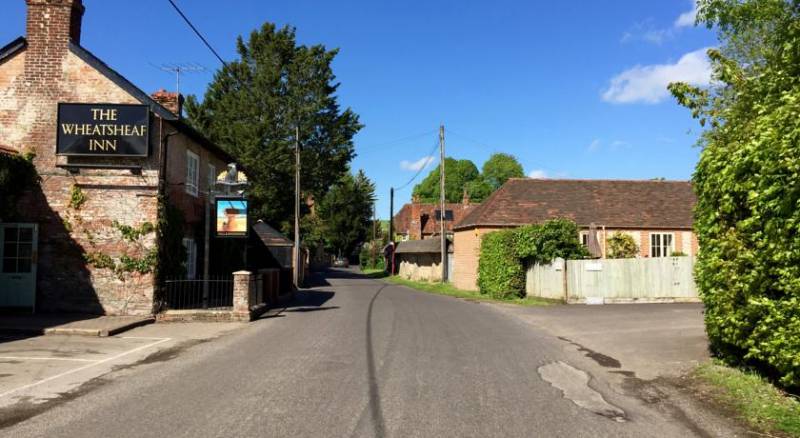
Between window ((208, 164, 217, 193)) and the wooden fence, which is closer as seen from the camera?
window ((208, 164, 217, 193))

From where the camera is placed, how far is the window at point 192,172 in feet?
61.4

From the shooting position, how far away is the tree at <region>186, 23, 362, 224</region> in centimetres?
4184

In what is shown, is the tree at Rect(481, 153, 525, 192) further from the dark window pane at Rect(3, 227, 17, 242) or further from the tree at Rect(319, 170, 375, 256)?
the dark window pane at Rect(3, 227, 17, 242)

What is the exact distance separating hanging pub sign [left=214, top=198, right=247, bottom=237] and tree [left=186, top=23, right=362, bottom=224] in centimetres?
2410

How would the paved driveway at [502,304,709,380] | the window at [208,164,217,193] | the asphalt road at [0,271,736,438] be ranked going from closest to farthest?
1. the asphalt road at [0,271,736,438]
2. the paved driveway at [502,304,709,380]
3. the window at [208,164,217,193]

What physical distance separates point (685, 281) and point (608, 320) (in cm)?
832

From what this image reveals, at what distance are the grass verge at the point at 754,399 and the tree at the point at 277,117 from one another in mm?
36257

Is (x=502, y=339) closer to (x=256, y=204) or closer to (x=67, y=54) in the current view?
(x=67, y=54)

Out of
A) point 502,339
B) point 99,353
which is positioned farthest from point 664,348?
point 99,353

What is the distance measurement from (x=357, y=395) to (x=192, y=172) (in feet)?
46.3

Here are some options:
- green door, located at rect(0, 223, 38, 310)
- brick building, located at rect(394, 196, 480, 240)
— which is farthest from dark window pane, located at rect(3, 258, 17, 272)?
brick building, located at rect(394, 196, 480, 240)

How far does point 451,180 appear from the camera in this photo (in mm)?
96812

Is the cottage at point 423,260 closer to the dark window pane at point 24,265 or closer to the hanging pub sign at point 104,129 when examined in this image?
the hanging pub sign at point 104,129

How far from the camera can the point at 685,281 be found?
23484mm
